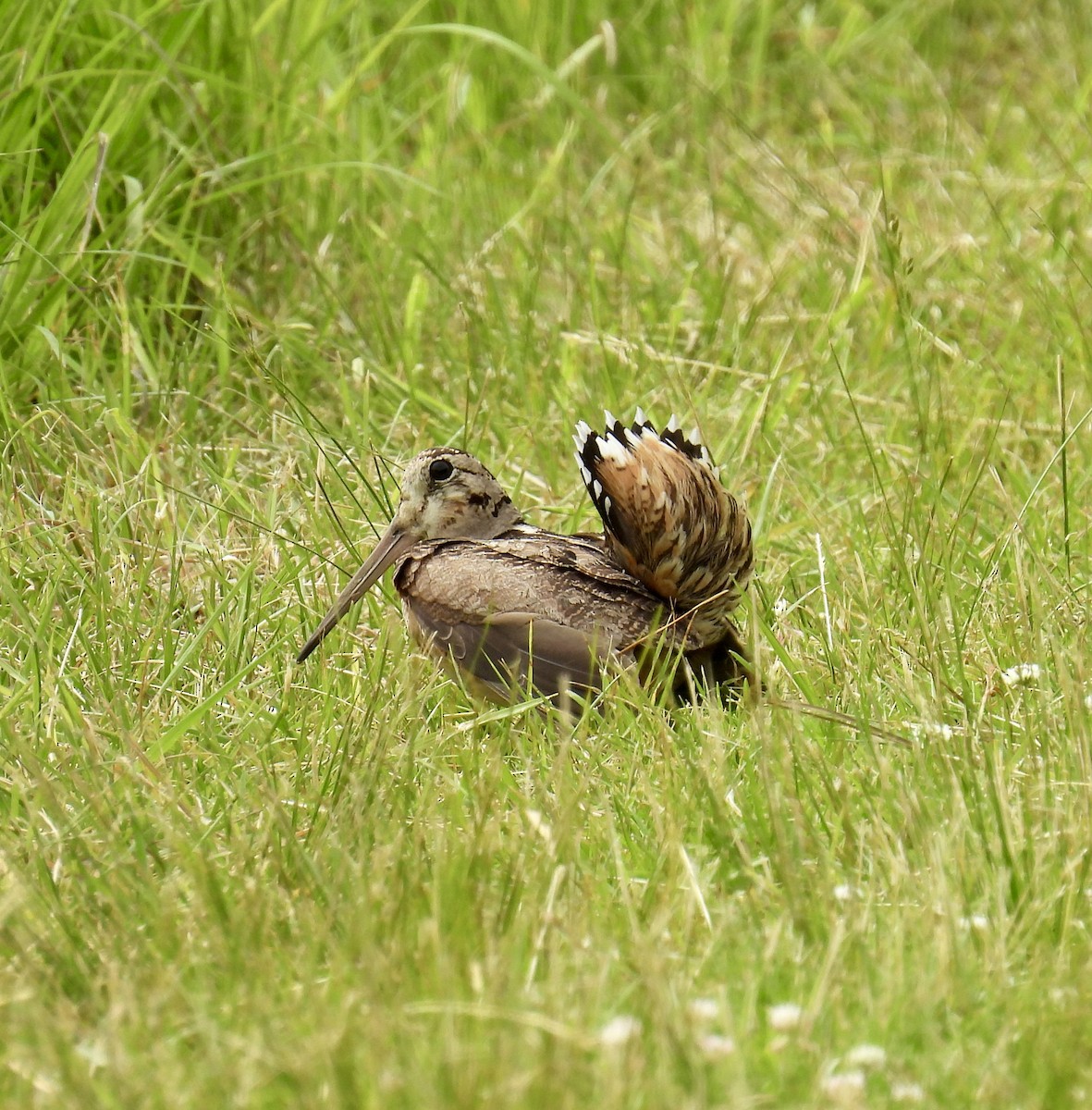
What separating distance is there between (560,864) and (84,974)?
0.78 metres

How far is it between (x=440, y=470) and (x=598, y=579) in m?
0.53

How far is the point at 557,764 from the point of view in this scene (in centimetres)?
302

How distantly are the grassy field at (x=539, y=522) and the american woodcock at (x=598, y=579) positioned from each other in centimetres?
15

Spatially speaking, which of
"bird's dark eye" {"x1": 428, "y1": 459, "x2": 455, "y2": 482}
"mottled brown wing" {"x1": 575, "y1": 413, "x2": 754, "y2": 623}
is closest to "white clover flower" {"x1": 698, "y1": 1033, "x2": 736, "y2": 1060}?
"mottled brown wing" {"x1": 575, "y1": 413, "x2": 754, "y2": 623}

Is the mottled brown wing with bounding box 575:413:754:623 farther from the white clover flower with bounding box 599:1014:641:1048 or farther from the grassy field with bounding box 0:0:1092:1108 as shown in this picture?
the white clover flower with bounding box 599:1014:641:1048

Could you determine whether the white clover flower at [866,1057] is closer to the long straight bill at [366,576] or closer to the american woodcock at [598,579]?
the american woodcock at [598,579]

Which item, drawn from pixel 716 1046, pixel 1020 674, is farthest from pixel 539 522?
pixel 716 1046

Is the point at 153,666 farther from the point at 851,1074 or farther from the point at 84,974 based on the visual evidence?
the point at 851,1074

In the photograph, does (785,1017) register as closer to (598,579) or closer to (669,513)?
(669,513)

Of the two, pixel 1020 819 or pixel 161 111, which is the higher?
pixel 161 111

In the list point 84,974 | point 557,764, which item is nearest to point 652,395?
point 557,764

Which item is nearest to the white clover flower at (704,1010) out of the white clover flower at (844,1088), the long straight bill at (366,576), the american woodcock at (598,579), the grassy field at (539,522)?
the grassy field at (539,522)

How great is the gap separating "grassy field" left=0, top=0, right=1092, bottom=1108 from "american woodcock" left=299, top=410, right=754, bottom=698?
145mm

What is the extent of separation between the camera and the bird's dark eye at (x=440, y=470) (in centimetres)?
428
